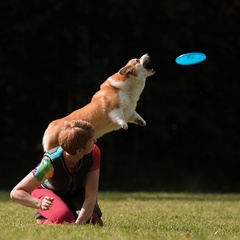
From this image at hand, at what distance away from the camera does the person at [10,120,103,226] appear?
15.7ft

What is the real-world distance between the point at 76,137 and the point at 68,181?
1.82 ft

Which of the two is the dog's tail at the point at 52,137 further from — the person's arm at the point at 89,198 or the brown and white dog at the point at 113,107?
the person's arm at the point at 89,198

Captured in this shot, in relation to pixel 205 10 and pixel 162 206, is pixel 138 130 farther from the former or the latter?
pixel 162 206

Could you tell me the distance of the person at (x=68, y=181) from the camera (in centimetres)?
479

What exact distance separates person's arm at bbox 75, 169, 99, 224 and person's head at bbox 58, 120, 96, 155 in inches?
12.8

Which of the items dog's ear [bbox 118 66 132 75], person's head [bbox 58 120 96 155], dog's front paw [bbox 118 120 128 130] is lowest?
person's head [bbox 58 120 96 155]

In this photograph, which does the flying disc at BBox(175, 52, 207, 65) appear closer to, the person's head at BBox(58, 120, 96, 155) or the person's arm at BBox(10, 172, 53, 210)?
the person's head at BBox(58, 120, 96, 155)

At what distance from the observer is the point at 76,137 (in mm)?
4754

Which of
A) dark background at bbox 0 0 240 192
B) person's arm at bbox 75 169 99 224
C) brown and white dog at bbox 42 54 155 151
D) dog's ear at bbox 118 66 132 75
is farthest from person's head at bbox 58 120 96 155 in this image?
dark background at bbox 0 0 240 192

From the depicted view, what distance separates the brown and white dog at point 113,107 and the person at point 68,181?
2408 millimetres

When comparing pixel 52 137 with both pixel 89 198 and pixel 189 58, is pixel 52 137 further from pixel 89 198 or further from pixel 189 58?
pixel 89 198

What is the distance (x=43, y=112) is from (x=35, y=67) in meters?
1.29

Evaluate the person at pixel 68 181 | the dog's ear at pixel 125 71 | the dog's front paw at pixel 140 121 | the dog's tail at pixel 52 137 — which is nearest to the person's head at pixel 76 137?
the person at pixel 68 181

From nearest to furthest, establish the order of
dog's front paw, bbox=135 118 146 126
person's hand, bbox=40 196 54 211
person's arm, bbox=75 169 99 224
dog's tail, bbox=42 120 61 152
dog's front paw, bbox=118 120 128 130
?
person's hand, bbox=40 196 54 211 → person's arm, bbox=75 169 99 224 → dog's front paw, bbox=118 120 128 130 → dog's tail, bbox=42 120 61 152 → dog's front paw, bbox=135 118 146 126
